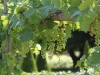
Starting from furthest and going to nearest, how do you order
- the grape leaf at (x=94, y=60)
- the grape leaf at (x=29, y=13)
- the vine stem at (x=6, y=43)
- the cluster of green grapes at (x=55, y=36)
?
the vine stem at (x=6, y=43)
the cluster of green grapes at (x=55, y=36)
the grape leaf at (x=29, y=13)
the grape leaf at (x=94, y=60)

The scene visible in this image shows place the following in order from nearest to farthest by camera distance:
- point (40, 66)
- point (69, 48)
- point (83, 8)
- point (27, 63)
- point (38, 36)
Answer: point (83, 8) → point (38, 36) → point (27, 63) → point (40, 66) → point (69, 48)

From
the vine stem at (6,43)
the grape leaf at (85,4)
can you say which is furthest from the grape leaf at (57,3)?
the vine stem at (6,43)

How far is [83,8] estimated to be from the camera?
6.70ft

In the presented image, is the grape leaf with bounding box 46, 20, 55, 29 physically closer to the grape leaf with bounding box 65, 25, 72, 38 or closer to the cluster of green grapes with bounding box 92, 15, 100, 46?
the grape leaf with bounding box 65, 25, 72, 38

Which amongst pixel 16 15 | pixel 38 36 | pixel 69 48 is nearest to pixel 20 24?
pixel 16 15

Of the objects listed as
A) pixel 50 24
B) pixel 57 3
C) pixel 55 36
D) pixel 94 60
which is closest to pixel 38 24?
pixel 50 24

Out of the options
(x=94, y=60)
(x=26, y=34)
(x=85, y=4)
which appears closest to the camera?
(x=85, y=4)

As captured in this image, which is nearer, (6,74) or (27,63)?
(6,74)

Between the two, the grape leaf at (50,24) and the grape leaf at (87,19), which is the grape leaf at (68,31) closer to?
the grape leaf at (50,24)

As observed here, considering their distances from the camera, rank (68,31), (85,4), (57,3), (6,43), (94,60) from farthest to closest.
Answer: (6,43)
(68,31)
(57,3)
(94,60)
(85,4)

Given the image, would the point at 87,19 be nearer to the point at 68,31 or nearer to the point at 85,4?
the point at 85,4

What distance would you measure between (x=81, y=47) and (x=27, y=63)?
35.7ft

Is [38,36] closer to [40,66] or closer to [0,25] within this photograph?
[0,25]

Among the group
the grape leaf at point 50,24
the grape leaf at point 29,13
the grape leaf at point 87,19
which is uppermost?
the grape leaf at point 29,13
